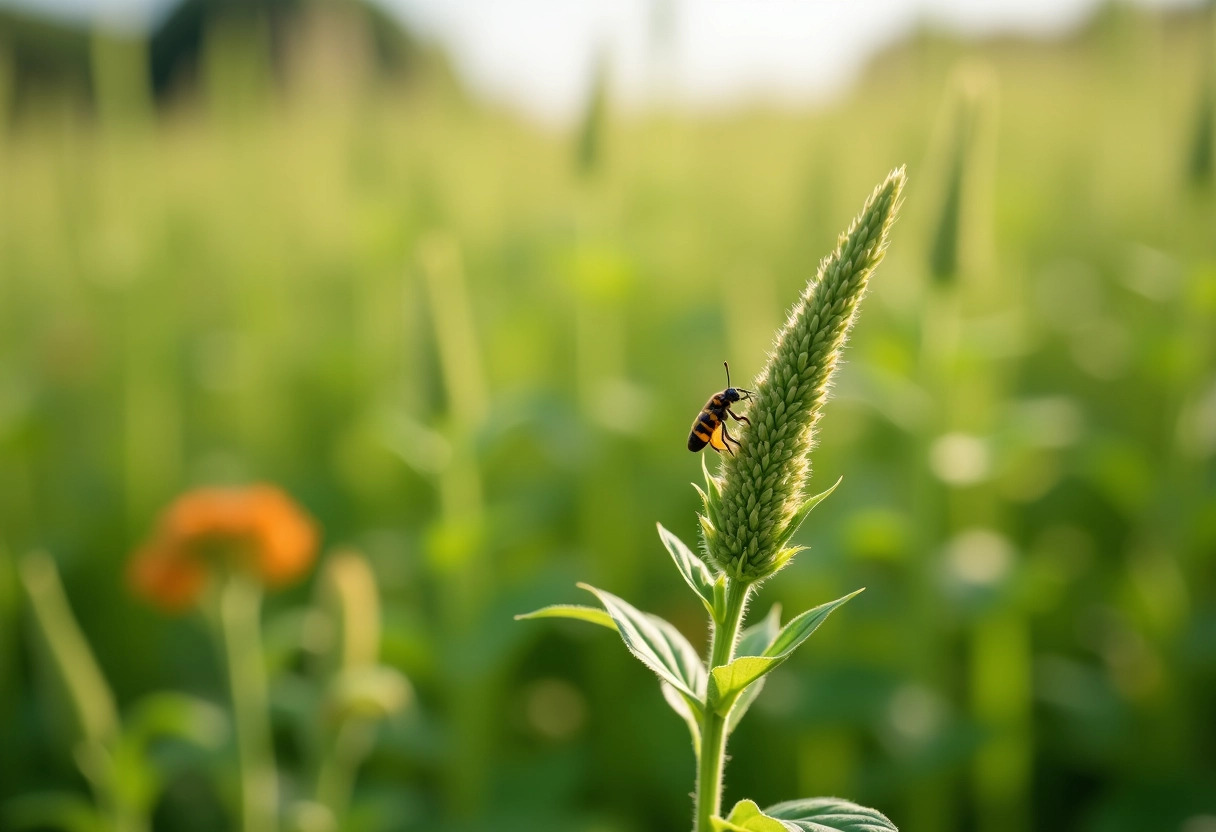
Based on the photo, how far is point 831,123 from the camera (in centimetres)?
612

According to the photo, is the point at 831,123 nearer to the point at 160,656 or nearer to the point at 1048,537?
the point at 1048,537

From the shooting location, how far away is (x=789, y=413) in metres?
0.77

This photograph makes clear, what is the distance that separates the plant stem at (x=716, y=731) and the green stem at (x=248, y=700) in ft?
5.57

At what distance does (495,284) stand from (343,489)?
1.88m

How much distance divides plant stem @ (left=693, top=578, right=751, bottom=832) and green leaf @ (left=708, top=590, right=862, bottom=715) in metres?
0.02

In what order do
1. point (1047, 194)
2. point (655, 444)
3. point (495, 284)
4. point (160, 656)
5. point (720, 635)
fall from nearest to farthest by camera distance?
point (720, 635), point (160, 656), point (655, 444), point (495, 284), point (1047, 194)

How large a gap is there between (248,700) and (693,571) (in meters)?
1.70

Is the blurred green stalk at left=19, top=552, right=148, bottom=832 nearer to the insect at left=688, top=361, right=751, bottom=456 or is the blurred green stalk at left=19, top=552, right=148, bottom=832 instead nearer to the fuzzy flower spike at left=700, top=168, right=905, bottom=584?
the insect at left=688, top=361, right=751, bottom=456

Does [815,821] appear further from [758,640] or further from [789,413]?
[789,413]

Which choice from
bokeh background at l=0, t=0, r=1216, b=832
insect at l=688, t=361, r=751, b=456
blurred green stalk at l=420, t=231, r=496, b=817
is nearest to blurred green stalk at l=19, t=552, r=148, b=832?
bokeh background at l=0, t=0, r=1216, b=832

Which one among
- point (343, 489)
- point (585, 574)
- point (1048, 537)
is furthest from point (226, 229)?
point (1048, 537)

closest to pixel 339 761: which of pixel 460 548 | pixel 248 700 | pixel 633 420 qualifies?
pixel 248 700

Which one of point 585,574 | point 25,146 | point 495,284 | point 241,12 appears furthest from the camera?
point 241,12

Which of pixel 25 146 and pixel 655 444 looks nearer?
pixel 655 444
